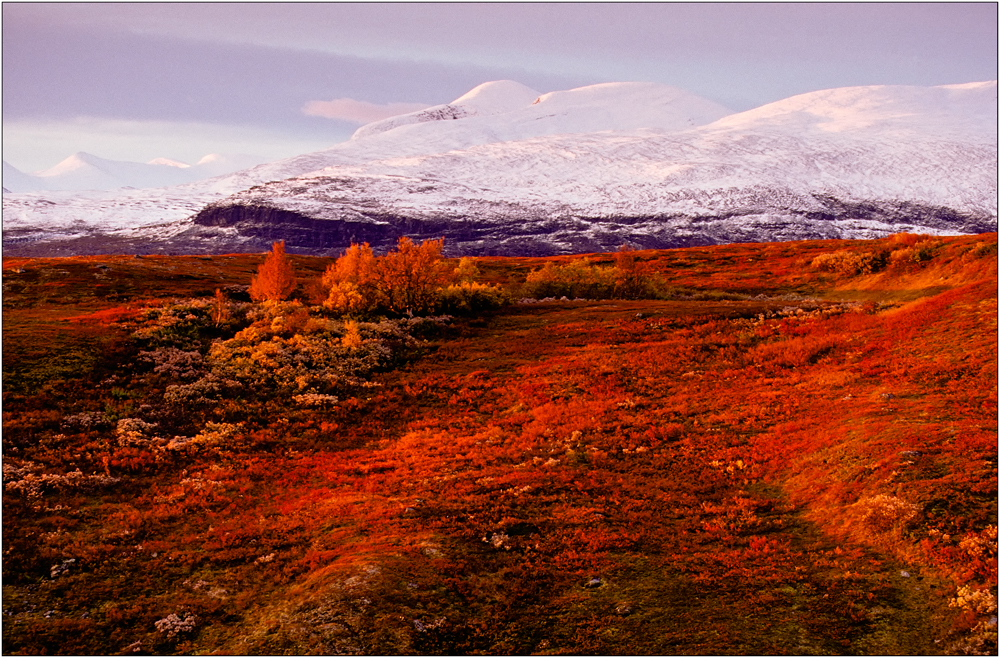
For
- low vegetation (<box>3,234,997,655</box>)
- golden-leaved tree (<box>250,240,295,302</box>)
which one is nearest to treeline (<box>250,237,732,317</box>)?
golden-leaved tree (<box>250,240,295,302</box>)

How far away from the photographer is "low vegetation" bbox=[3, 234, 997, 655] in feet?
50.2

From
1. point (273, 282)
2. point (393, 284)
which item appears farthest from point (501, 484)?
point (273, 282)

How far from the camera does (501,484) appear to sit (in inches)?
932

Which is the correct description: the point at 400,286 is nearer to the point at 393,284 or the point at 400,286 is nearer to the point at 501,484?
the point at 393,284

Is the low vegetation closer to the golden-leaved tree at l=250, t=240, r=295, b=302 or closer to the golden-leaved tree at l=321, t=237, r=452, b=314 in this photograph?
the golden-leaved tree at l=321, t=237, r=452, b=314

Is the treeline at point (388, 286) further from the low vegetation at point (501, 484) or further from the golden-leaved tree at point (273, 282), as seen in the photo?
the low vegetation at point (501, 484)

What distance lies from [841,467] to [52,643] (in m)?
23.9

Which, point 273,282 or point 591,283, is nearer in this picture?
point 273,282

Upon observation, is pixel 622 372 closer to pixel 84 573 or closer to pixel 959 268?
pixel 84 573

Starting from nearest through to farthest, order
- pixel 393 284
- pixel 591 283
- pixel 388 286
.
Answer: pixel 388 286 → pixel 393 284 → pixel 591 283

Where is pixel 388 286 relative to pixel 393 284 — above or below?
below

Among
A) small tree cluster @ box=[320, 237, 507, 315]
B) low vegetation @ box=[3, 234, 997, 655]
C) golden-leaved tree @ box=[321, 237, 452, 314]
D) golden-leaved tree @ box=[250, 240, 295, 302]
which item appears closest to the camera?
low vegetation @ box=[3, 234, 997, 655]

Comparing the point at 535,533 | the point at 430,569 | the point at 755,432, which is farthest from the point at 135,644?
the point at 755,432

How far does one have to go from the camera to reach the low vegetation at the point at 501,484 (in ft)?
→ 50.2
